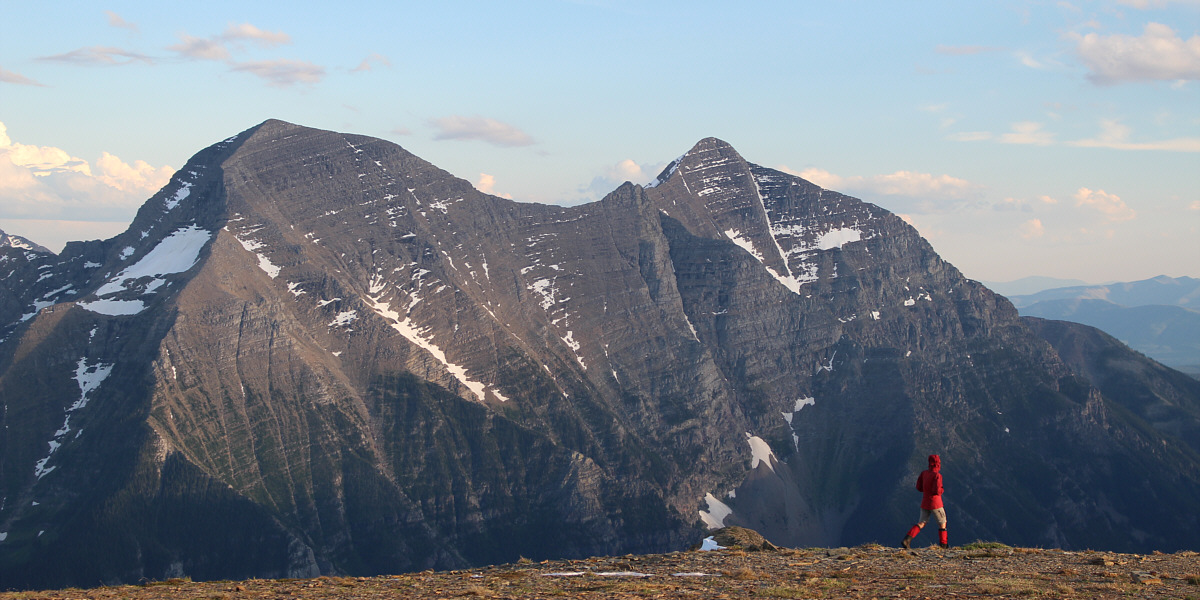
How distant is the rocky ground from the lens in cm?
4294

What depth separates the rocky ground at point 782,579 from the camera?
42938mm

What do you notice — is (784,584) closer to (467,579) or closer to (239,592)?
(467,579)

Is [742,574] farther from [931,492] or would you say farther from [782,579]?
[931,492]

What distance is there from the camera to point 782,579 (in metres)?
47.7

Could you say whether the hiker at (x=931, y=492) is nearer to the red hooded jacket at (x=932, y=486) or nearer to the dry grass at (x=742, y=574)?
the red hooded jacket at (x=932, y=486)

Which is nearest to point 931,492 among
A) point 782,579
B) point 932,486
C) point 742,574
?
point 932,486

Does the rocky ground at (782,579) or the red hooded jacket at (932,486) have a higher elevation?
the red hooded jacket at (932,486)

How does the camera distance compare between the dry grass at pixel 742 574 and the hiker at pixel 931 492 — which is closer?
the dry grass at pixel 742 574

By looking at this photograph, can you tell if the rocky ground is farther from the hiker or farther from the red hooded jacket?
the red hooded jacket

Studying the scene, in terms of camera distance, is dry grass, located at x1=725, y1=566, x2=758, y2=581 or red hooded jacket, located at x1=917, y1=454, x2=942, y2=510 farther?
red hooded jacket, located at x1=917, y1=454, x2=942, y2=510

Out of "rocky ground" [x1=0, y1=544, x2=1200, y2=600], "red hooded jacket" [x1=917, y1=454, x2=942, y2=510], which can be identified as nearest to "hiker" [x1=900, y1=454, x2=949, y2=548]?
"red hooded jacket" [x1=917, y1=454, x2=942, y2=510]

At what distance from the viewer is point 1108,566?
4912 cm

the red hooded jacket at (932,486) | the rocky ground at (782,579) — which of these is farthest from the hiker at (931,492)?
the rocky ground at (782,579)

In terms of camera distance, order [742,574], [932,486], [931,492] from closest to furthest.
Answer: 1. [742,574]
2. [932,486]
3. [931,492]
